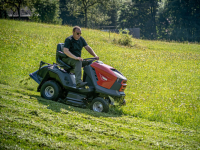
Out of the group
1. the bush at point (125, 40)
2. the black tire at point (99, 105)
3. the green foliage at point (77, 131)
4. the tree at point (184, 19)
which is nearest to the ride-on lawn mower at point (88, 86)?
the black tire at point (99, 105)

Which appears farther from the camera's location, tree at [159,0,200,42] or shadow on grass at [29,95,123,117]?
tree at [159,0,200,42]

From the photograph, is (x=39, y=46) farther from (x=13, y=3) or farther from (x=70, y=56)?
(x=13, y=3)

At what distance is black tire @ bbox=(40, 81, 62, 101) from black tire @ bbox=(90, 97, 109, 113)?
113cm

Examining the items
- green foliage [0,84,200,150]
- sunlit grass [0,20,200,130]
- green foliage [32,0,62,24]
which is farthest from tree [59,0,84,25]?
green foliage [0,84,200,150]

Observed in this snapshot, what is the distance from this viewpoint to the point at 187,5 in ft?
169

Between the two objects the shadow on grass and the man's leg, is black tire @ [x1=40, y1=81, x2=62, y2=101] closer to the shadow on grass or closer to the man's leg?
the shadow on grass

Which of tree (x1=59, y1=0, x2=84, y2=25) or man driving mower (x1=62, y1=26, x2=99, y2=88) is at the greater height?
tree (x1=59, y1=0, x2=84, y2=25)

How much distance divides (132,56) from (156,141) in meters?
12.4

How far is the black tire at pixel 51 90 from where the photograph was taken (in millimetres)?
6863

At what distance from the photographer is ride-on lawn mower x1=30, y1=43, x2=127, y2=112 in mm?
6332

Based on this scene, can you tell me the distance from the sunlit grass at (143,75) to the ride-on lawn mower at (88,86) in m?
0.79

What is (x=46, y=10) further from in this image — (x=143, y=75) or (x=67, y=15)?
(x=143, y=75)

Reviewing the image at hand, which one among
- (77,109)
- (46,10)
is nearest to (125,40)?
(77,109)

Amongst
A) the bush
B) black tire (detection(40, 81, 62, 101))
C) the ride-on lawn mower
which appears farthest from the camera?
the bush
